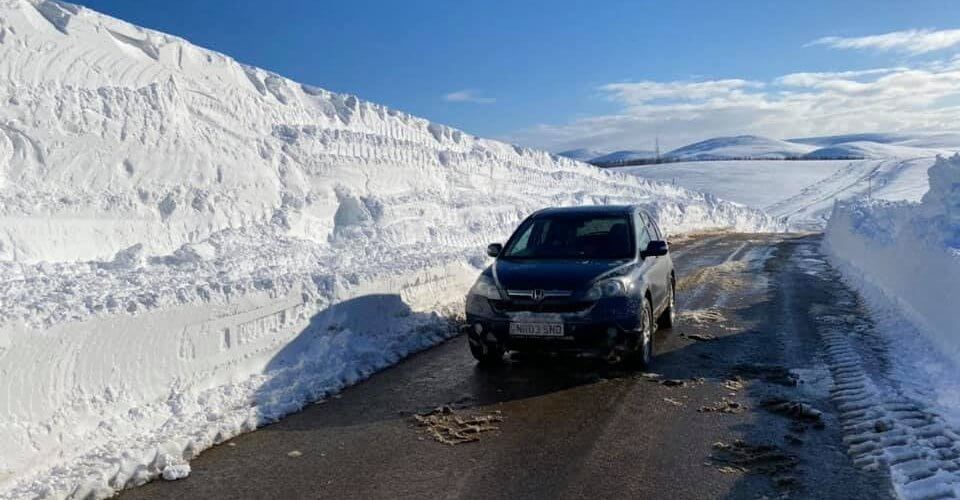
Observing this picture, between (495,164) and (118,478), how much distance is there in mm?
21342

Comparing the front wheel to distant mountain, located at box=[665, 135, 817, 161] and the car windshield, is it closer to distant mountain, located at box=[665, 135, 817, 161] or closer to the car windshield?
the car windshield

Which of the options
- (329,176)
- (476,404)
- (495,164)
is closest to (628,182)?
(495,164)

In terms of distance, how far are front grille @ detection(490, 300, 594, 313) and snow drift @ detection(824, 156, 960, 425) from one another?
9.31ft

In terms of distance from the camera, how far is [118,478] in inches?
167

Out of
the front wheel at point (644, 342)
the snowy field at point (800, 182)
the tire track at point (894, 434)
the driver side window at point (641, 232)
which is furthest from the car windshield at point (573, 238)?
the snowy field at point (800, 182)

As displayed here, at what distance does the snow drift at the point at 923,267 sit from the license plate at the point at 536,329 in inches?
117

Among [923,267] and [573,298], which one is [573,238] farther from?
[923,267]

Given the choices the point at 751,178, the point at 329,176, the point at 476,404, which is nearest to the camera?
the point at 476,404

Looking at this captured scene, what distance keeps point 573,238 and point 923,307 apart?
13.9 feet

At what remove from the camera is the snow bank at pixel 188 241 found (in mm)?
4809

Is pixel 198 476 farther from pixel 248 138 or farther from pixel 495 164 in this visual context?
pixel 495 164

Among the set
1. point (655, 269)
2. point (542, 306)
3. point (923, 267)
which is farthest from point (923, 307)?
point (542, 306)

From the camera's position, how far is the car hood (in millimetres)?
6297

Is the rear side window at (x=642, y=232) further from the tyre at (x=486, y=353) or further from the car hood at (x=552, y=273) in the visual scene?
the tyre at (x=486, y=353)
